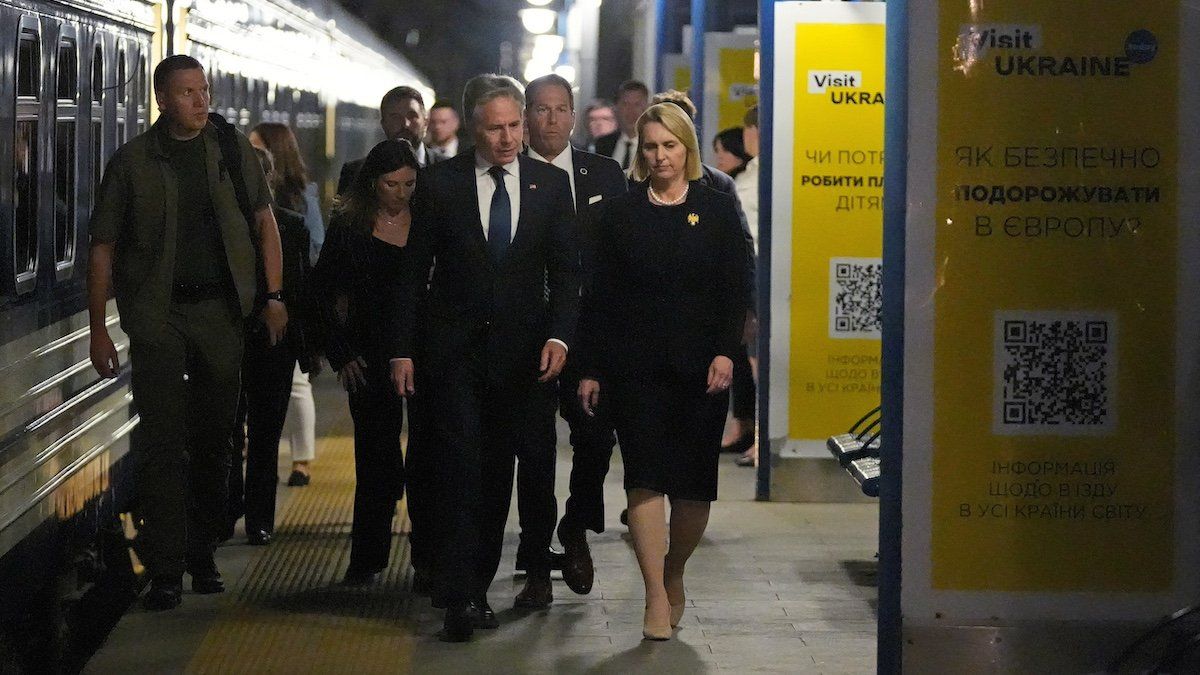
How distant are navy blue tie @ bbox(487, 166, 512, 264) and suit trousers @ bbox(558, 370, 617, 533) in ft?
2.38

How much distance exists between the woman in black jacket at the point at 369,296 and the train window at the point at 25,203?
0.98 metres

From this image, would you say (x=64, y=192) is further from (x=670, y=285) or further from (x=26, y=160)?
(x=670, y=285)

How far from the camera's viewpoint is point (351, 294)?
7266 millimetres

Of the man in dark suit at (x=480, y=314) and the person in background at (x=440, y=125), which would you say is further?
the person in background at (x=440, y=125)

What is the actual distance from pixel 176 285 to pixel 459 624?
1574 mm

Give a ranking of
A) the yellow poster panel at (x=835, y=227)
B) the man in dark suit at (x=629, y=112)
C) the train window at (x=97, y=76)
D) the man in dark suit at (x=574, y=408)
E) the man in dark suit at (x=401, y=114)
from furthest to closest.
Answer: the man in dark suit at (x=629, y=112) < the yellow poster panel at (x=835, y=227) < the man in dark suit at (x=401, y=114) < the train window at (x=97, y=76) < the man in dark suit at (x=574, y=408)

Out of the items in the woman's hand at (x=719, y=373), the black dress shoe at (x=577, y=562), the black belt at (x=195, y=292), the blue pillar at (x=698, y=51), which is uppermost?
the blue pillar at (x=698, y=51)

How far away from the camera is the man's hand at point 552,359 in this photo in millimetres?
6371

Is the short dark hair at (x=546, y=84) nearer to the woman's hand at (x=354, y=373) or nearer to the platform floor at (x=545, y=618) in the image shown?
the woman's hand at (x=354, y=373)

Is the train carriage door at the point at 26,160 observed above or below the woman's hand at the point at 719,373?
above

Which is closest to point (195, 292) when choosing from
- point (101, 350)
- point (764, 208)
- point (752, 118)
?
point (101, 350)

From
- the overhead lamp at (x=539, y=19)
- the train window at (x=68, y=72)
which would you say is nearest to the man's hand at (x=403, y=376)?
the train window at (x=68, y=72)

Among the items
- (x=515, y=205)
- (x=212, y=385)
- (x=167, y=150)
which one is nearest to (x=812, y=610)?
(x=515, y=205)

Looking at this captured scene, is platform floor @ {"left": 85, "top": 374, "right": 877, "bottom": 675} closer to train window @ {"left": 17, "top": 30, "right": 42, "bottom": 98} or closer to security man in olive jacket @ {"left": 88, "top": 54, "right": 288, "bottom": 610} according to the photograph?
security man in olive jacket @ {"left": 88, "top": 54, "right": 288, "bottom": 610}
